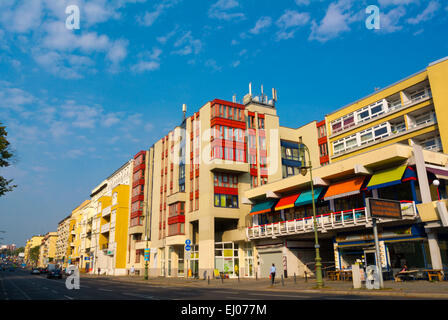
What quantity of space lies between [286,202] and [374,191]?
10.3 m

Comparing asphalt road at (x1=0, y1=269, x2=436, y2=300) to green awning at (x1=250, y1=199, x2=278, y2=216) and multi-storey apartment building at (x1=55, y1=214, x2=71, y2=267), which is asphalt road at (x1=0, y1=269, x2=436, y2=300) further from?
multi-storey apartment building at (x1=55, y1=214, x2=71, y2=267)

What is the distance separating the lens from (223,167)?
151 ft

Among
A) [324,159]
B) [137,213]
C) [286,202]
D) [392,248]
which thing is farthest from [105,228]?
[392,248]

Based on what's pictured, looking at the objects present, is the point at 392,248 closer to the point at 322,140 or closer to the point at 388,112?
the point at 388,112

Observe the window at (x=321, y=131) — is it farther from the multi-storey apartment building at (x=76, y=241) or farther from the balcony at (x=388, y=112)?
the multi-storey apartment building at (x=76, y=241)

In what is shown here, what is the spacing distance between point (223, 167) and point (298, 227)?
47.3 ft

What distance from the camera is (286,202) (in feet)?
125

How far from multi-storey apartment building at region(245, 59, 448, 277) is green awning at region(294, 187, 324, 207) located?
0.11 metres

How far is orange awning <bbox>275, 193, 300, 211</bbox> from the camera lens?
37344mm

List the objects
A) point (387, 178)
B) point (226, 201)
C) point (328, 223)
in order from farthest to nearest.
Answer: point (226, 201) → point (328, 223) → point (387, 178)

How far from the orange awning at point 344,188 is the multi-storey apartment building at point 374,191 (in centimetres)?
11

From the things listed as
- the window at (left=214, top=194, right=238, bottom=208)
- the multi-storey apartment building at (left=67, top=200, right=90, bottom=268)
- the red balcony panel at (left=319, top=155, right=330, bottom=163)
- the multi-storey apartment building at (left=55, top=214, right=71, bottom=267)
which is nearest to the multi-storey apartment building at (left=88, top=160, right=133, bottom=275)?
the multi-storey apartment building at (left=67, top=200, right=90, bottom=268)

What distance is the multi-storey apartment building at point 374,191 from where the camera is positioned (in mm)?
26875
